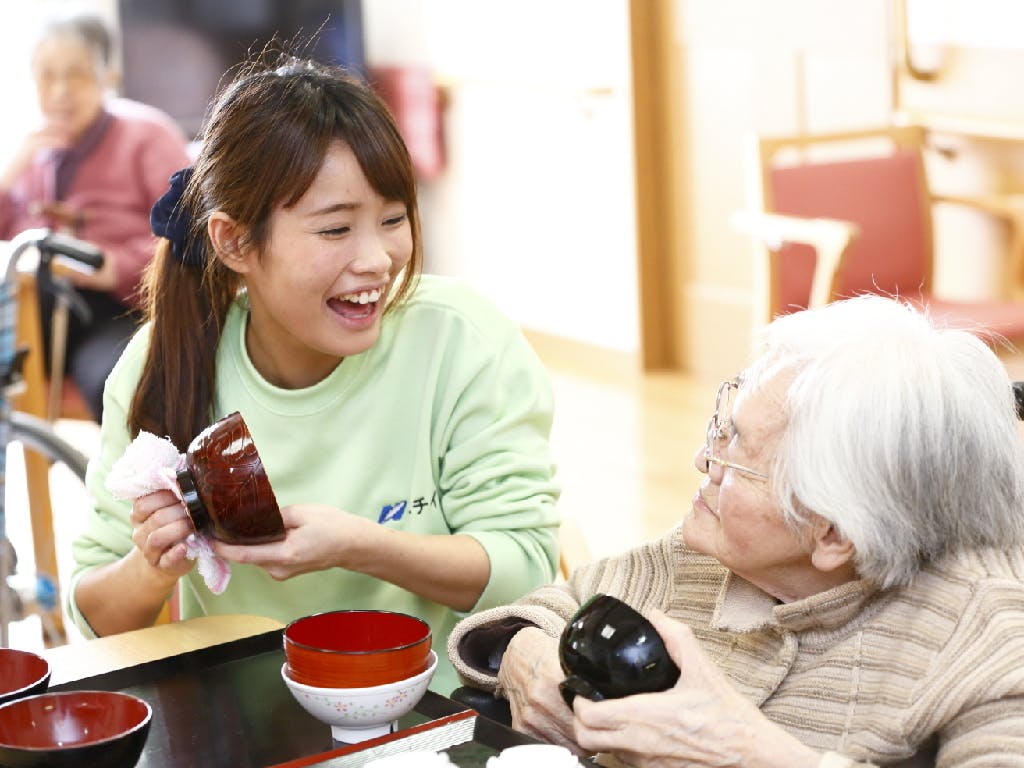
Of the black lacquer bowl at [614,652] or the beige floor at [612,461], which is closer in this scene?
the black lacquer bowl at [614,652]

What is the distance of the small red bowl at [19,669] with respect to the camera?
134 cm

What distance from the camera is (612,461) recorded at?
475cm

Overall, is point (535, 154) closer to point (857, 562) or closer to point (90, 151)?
point (90, 151)

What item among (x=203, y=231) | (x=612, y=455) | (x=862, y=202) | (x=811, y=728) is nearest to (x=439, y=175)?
(x=612, y=455)

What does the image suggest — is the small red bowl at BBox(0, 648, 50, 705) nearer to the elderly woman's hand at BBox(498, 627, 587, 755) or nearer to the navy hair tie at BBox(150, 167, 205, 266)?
the elderly woman's hand at BBox(498, 627, 587, 755)

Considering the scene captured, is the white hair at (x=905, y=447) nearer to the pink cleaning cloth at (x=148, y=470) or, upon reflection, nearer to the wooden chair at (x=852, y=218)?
the pink cleaning cloth at (x=148, y=470)

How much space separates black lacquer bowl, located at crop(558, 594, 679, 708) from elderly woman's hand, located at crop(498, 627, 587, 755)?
0.41 ft

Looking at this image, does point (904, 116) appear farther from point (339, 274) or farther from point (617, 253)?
point (339, 274)

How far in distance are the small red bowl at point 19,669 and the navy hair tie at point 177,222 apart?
613 millimetres

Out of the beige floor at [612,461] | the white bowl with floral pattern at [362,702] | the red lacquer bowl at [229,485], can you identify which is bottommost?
the beige floor at [612,461]

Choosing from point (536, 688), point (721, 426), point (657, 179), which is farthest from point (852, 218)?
point (536, 688)

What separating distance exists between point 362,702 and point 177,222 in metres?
0.76

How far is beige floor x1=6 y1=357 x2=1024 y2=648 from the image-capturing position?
4109 millimetres

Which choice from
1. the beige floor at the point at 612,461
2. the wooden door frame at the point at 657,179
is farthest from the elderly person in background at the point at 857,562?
the wooden door frame at the point at 657,179
